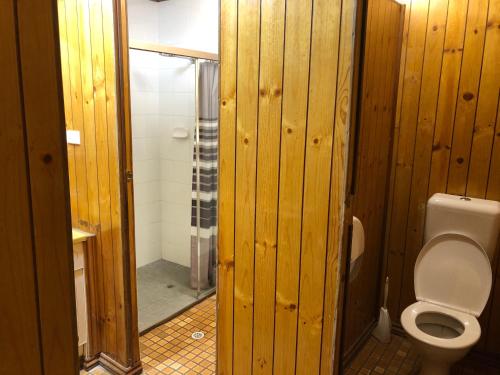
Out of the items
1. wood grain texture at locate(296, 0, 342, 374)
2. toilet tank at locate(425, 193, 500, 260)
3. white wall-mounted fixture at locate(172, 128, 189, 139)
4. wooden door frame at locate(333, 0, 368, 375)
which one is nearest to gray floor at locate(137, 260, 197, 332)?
white wall-mounted fixture at locate(172, 128, 189, 139)

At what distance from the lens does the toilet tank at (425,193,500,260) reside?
2312mm

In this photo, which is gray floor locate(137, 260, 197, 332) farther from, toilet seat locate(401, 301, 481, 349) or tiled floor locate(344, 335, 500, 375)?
toilet seat locate(401, 301, 481, 349)

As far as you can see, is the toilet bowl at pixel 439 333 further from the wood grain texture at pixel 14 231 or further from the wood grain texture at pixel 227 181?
the wood grain texture at pixel 14 231

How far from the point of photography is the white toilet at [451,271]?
2.29 meters

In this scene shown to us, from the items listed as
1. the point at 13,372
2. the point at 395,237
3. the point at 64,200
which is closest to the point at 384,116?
the point at 395,237

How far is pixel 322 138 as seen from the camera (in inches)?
61.8

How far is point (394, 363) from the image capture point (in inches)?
102

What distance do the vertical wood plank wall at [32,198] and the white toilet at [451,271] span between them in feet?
6.47

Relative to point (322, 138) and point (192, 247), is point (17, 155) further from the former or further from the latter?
point (192, 247)

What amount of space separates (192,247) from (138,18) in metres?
2.05

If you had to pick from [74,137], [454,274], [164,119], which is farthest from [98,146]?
[454,274]

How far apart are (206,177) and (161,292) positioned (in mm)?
1064

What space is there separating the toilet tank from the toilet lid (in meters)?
Answer: 0.05

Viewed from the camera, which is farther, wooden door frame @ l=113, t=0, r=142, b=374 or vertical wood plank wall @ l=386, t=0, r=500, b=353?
vertical wood plank wall @ l=386, t=0, r=500, b=353
